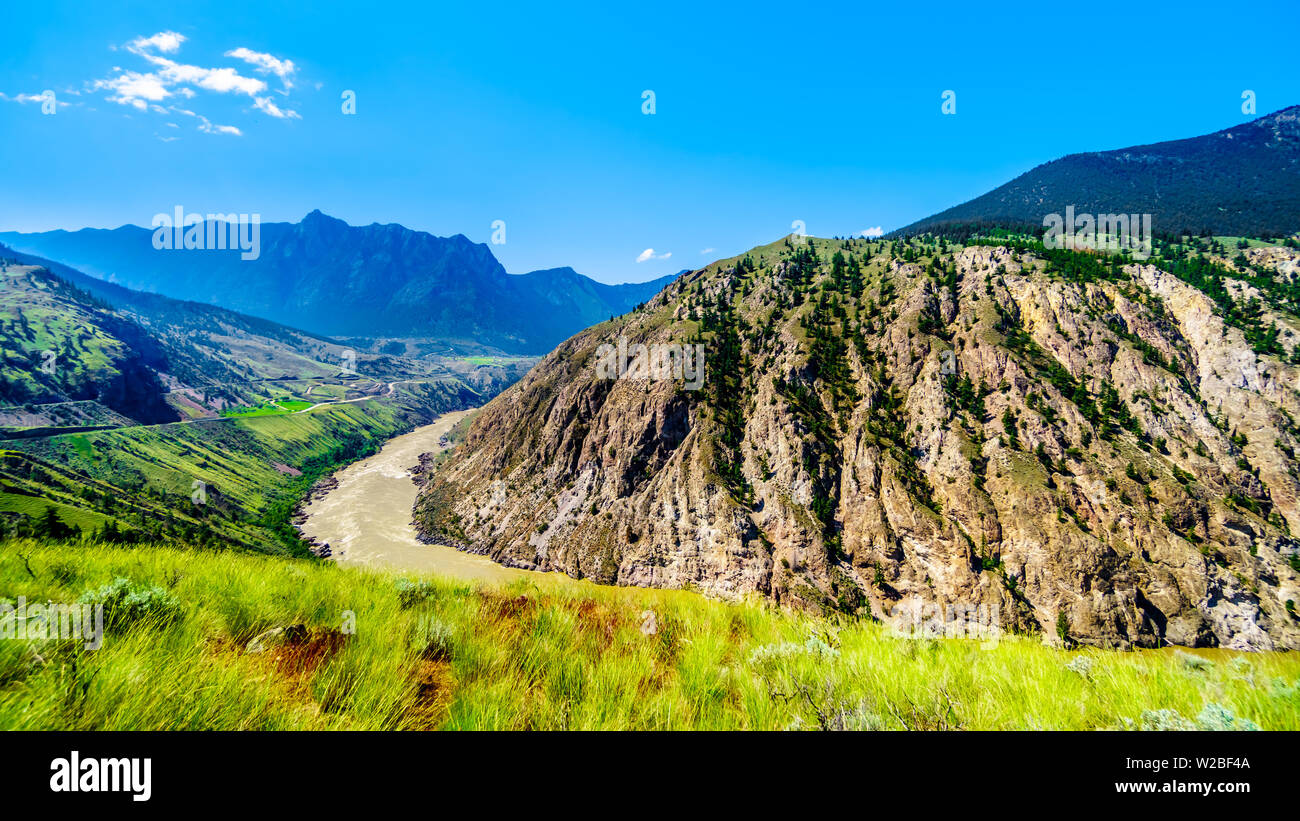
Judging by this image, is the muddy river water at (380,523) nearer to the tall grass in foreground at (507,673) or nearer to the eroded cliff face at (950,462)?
the eroded cliff face at (950,462)

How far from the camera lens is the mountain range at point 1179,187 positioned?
415 ft

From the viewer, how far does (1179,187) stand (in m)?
159

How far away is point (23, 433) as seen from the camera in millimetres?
92438

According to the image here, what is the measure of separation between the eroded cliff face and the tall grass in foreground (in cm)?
5054

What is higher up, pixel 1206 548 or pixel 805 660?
pixel 805 660

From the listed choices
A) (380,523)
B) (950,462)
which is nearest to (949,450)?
(950,462)

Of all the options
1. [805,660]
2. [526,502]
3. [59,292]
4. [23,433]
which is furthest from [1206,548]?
[59,292]

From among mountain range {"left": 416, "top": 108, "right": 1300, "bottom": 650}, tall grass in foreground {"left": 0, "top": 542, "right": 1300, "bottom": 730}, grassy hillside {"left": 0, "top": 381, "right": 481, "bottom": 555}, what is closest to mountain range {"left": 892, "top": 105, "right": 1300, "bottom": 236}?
mountain range {"left": 416, "top": 108, "right": 1300, "bottom": 650}

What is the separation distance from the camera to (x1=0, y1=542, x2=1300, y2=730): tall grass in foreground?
8.26 feet

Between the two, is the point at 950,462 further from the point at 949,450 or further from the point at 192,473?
the point at 192,473

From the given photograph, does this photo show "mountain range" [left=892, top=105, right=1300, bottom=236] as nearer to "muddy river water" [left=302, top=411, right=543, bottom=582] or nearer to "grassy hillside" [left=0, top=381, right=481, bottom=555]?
"muddy river water" [left=302, top=411, right=543, bottom=582]

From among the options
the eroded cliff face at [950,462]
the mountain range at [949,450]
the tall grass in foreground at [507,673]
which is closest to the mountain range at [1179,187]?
the mountain range at [949,450]
